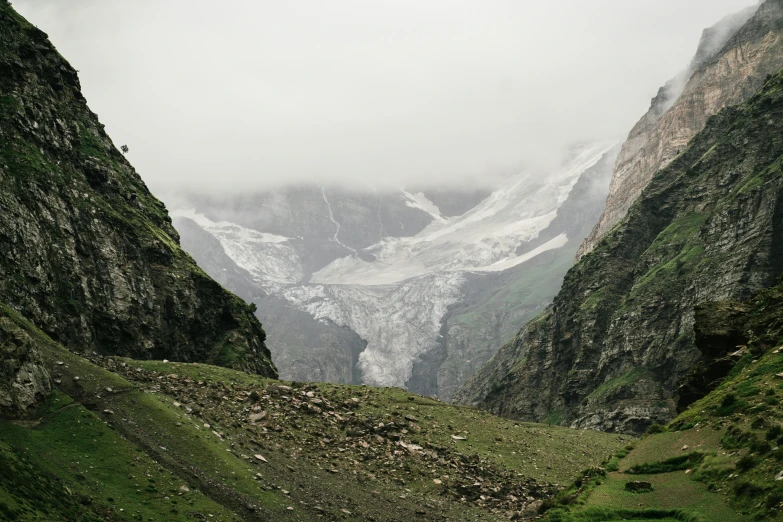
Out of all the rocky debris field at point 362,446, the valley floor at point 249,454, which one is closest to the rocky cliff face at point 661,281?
the rocky debris field at point 362,446

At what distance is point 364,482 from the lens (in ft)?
158

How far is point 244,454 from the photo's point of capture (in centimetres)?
4688

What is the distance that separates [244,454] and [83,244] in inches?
1761

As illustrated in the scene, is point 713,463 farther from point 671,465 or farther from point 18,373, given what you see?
point 18,373

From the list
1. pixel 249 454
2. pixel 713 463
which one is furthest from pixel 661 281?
pixel 249 454

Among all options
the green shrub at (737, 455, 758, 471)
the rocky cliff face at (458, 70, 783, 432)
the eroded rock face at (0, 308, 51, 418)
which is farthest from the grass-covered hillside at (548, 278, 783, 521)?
the rocky cliff face at (458, 70, 783, 432)

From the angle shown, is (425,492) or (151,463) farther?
(425,492)

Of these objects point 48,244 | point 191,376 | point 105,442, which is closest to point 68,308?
point 48,244

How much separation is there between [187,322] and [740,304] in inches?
2873

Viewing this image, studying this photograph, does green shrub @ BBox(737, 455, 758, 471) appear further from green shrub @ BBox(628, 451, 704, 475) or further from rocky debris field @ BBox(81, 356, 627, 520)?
rocky debris field @ BBox(81, 356, 627, 520)

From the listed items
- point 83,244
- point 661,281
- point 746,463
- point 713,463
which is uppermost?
point 661,281

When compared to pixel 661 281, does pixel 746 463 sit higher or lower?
lower

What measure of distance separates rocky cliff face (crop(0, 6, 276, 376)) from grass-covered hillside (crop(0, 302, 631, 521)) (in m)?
14.5

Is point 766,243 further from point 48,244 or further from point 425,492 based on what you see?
point 48,244
